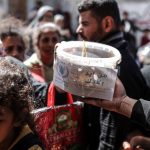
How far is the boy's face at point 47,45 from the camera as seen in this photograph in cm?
439

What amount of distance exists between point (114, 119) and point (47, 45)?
6.76 ft

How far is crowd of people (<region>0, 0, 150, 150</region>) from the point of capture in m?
1.67

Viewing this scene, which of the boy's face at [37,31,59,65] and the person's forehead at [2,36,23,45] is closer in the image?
the person's forehead at [2,36,23,45]

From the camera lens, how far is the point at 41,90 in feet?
8.49

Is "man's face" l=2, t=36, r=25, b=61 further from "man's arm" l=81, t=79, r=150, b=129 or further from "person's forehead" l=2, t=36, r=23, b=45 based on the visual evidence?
"man's arm" l=81, t=79, r=150, b=129

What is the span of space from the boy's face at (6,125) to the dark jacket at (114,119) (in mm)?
938

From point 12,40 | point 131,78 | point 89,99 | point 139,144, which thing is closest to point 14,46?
point 12,40

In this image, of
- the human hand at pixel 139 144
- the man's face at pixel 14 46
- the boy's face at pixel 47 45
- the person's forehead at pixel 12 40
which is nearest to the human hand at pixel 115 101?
the human hand at pixel 139 144

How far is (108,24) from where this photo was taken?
2828mm

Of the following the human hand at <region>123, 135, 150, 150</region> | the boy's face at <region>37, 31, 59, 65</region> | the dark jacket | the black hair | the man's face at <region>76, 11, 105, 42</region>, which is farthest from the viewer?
the boy's face at <region>37, 31, 59, 65</region>

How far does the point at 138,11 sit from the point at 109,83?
13585mm

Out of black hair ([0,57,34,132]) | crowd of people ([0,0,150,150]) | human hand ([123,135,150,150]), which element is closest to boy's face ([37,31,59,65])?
crowd of people ([0,0,150,150])

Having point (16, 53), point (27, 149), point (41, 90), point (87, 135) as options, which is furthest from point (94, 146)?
point (16, 53)

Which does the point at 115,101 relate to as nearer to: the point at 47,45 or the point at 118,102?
the point at 118,102
